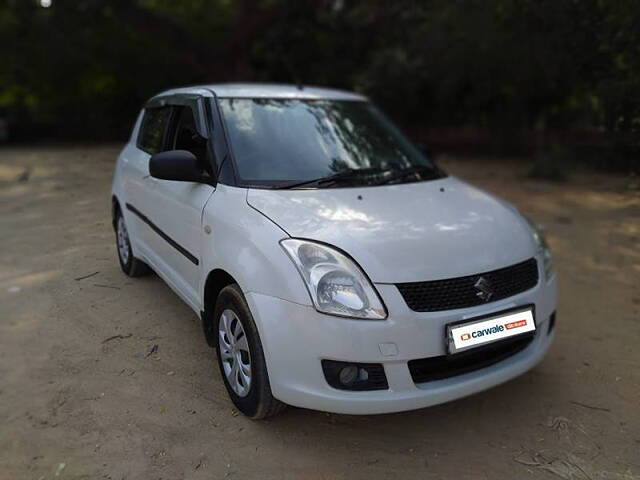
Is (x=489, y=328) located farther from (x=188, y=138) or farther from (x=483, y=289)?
(x=188, y=138)

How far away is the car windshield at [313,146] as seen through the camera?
3180 millimetres

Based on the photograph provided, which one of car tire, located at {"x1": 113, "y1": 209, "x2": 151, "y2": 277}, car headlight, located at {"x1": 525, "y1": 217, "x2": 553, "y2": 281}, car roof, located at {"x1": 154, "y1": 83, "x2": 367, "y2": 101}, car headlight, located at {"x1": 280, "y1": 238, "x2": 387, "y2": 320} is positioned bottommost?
car tire, located at {"x1": 113, "y1": 209, "x2": 151, "y2": 277}

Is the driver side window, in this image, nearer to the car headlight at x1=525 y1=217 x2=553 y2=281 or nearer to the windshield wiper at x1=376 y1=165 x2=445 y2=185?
the windshield wiper at x1=376 y1=165 x2=445 y2=185

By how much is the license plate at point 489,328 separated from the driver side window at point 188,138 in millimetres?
1630

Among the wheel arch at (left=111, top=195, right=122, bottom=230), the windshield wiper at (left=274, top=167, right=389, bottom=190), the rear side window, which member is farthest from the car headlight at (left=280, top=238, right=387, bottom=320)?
the wheel arch at (left=111, top=195, right=122, bottom=230)

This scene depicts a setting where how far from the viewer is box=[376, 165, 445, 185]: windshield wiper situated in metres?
3.40

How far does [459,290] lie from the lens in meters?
2.54

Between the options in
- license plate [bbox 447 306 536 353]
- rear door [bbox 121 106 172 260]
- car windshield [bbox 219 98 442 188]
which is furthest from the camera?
rear door [bbox 121 106 172 260]

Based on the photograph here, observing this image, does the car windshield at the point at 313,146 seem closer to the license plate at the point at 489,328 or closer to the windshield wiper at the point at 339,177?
the windshield wiper at the point at 339,177

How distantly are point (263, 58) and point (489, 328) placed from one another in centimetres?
1562

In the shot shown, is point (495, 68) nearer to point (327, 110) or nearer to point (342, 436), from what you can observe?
point (327, 110)

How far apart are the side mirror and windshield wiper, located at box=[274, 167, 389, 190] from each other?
18.4 inches

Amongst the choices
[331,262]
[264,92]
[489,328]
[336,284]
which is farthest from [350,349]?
[264,92]

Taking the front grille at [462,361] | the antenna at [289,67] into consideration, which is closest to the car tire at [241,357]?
the front grille at [462,361]
